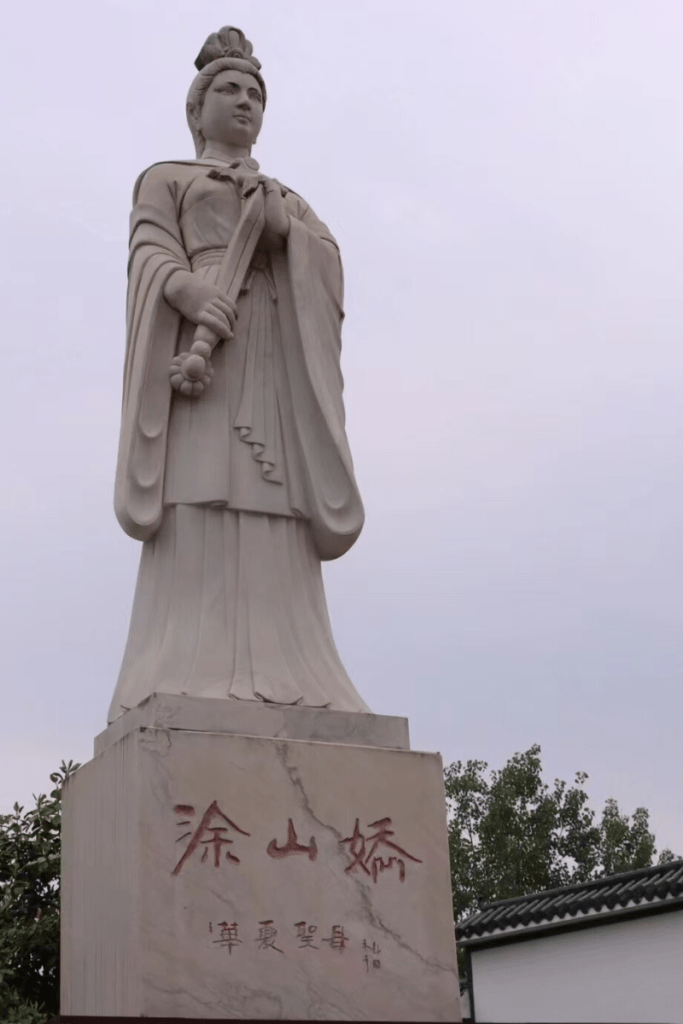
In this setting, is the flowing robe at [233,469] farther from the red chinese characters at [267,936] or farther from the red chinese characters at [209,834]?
the red chinese characters at [267,936]

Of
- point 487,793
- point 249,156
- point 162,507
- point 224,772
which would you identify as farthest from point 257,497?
point 487,793

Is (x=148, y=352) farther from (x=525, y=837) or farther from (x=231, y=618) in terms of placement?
(x=525, y=837)

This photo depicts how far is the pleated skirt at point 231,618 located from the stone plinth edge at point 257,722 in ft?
0.27

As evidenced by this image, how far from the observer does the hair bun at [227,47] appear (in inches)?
248

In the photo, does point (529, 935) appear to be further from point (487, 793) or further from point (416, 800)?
point (487, 793)

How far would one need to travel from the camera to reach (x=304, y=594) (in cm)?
562

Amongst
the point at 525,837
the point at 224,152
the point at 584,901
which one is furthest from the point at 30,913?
the point at 525,837

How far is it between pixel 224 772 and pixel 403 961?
3.06ft

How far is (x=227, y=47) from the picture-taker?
6.29m

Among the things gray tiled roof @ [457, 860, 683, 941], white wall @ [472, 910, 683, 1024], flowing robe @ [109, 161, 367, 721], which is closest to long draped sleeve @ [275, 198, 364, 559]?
flowing robe @ [109, 161, 367, 721]

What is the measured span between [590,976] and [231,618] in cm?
808

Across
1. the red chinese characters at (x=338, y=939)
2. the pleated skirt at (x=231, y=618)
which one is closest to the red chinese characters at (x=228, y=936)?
the red chinese characters at (x=338, y=939)

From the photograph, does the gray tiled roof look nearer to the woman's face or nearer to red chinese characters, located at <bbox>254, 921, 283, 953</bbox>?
red chinese characters, located at <bbox>254, 921, 283, 953</bbox>

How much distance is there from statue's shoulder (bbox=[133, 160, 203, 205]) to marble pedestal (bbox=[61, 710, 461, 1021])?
242cm
